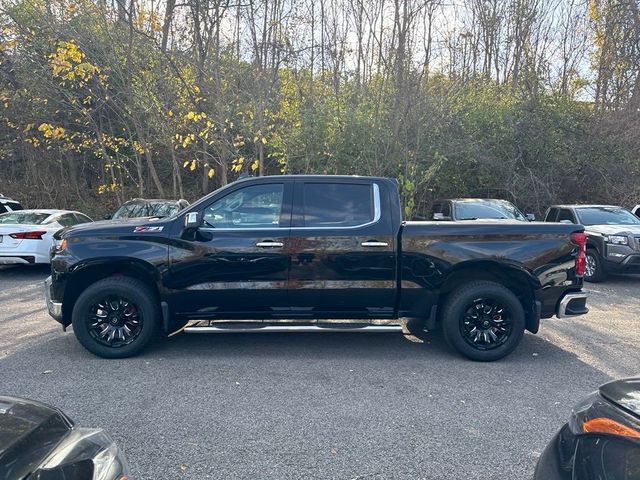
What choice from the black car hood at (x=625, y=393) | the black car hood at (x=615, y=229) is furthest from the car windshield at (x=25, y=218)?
the black car hood at (x=615, y=229)

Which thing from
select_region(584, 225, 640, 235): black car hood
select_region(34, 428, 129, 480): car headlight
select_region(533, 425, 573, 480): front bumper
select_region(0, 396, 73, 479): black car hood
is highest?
Answer: select_region(584, 225, 640, 235): black car hood

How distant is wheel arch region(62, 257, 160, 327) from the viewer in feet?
17.5

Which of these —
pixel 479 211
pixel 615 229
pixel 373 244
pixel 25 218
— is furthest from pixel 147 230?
pixel 615 229

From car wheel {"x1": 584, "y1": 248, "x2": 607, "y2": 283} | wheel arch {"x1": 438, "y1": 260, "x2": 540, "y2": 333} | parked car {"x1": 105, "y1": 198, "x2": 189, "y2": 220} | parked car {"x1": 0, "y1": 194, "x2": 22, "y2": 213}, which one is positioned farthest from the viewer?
parked car {"x1": 0, "y1": 194, "x2": 22, "y2": 213}

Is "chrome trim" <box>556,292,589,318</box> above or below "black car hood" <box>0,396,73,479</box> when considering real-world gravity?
below

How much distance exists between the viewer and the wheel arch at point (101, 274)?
5.35 meters

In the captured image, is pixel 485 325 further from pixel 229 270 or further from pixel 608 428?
pixel 608 428

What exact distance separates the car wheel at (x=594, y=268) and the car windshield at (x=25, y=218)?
38.0ft

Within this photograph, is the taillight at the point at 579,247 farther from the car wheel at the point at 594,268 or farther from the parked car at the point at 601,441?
the car wheel at the point at 594,268

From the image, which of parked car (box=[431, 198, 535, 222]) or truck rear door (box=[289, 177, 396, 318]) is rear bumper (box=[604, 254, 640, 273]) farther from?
truck rear door (box=[289, 177, 396, 318])

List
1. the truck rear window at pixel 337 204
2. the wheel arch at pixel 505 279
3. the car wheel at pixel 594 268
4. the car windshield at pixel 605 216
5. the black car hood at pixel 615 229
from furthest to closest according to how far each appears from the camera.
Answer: the car windshield at pixel 605 216
the car wheel at pixel 594 268
the black car hood at pixel 615 229
the truck rear window at pixel 337 204
the wheel arch at pixel 505 279

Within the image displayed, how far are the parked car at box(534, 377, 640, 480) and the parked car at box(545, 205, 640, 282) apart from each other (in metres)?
8.69

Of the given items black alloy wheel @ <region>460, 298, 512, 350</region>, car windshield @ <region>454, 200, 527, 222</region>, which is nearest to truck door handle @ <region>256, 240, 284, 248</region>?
black alloy wheel @ <region>460, 298, 512, 350</region>

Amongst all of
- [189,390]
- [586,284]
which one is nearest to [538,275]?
[189,390]
